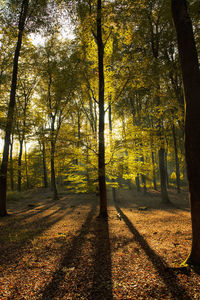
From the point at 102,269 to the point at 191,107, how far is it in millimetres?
4269

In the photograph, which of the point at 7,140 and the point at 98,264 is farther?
the point at 7,140

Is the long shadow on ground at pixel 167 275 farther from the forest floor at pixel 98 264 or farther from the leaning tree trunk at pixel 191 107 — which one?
the leaning tree trunk at pixel 191 107

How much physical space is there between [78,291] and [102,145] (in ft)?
18.4

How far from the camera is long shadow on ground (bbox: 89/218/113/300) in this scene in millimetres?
2653

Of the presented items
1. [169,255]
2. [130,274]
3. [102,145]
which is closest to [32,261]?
[130,274]

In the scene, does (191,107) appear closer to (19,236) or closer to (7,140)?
(19,236)

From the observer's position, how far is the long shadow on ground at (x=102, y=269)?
8.70 feet

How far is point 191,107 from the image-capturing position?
316 centimetres

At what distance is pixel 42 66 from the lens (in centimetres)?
1603

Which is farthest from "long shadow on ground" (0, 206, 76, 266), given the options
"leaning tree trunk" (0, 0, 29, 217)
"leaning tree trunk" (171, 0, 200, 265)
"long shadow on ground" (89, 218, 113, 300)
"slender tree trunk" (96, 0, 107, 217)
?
"leaning tree trunk" (171, 0, 200, 265)

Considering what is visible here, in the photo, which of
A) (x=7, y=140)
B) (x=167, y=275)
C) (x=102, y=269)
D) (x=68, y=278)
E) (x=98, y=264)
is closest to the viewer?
(x=167, y=275)

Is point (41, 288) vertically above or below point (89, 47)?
below

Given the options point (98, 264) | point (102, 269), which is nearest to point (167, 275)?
point (102, 269)

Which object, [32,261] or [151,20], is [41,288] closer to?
[32,261]
